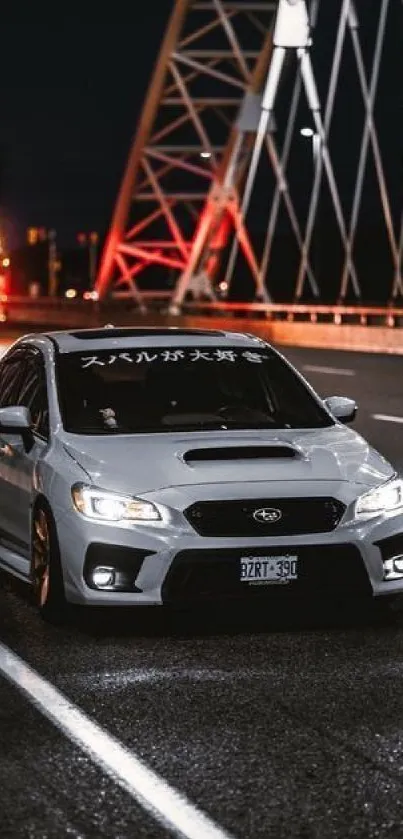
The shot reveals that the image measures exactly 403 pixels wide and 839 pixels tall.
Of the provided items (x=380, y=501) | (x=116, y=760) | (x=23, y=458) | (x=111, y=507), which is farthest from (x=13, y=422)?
(x=116, y=760)

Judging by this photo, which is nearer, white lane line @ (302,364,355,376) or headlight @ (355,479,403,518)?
headlight @ (355,479,403,518)

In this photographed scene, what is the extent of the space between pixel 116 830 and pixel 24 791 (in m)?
0.52

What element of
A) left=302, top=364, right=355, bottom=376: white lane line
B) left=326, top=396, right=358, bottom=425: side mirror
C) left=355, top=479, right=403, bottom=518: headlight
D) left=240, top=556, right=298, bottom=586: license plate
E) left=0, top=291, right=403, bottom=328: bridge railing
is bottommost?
left=0, top=291, right=403, bottom=328: bridge railing

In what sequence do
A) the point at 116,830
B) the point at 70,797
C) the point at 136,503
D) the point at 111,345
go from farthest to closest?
the point at 111,345 < the point at 136,503 < the point at 70,797 < the point at 116,830

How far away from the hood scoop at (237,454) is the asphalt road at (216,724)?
0.74 meters

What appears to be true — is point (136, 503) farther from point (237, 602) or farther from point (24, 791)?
point (24, 791)

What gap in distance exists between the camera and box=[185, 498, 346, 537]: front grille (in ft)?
27.6

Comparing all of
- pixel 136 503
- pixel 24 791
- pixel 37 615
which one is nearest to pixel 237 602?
pixel 136 503

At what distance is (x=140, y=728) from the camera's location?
6793 millimetres

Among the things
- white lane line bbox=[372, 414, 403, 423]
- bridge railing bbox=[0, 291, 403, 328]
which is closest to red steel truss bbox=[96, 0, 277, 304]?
bridge railing bbox=[0, 291, 403, 328]

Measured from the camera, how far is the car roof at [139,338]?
10.2 metres

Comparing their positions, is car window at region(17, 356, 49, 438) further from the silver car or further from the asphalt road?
the asphalt road

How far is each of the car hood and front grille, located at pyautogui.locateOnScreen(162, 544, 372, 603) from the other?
308 millimetres

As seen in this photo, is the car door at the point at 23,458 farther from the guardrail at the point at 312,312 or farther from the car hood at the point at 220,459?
the guardrail at the point at 312,312
